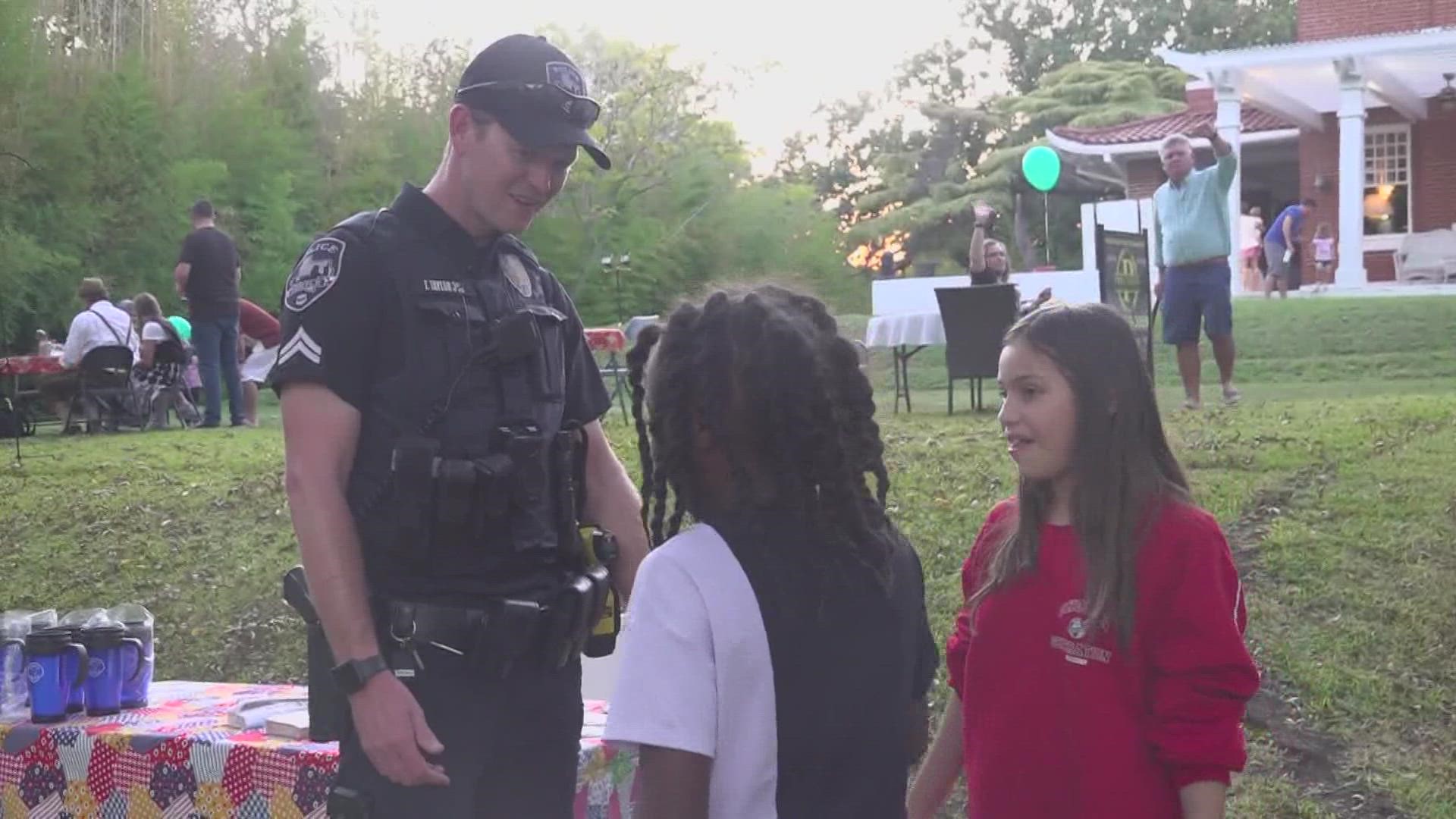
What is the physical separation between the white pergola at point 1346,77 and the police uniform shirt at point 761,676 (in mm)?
21869

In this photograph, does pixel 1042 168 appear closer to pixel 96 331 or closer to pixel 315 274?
pixel 96 331

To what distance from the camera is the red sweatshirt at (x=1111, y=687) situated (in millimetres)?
2270

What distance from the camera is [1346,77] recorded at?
2405 cm

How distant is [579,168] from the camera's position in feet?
89.4

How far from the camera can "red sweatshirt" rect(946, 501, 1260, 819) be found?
7.45ft

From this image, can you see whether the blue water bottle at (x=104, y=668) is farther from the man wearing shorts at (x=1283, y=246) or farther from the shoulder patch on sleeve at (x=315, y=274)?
the man wearing shorts at (x=1283, y=246)

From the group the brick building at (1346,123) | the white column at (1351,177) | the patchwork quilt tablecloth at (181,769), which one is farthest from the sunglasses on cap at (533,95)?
the white column at (1351,177)

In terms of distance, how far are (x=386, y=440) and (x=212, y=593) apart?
5260mm

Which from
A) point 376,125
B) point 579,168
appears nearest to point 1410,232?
point 579,168

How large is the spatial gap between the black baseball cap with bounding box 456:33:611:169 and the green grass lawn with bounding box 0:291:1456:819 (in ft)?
2.10

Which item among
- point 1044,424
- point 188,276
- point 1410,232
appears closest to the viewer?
point 1044,424

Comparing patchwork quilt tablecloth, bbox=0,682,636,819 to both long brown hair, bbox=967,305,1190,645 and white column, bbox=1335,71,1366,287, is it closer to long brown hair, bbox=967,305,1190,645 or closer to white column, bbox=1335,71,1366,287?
long brown hair, bbox=967,305,1190,645

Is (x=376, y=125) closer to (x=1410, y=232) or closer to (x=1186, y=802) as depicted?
(x=1410, y=232)

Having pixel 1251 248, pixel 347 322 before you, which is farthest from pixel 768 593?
pixel 1251 248
